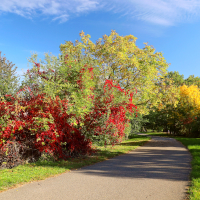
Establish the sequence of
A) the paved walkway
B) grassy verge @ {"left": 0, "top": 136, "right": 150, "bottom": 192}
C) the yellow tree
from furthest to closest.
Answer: the yellow tree, grassy verge @ {"left": 0, "top": 136, "right": 150, "bottom": 192}, the paved walkway

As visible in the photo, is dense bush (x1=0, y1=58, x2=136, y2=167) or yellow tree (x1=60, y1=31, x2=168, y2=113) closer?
dense bush (x1=0, y1=58, x2=136, y2=167)

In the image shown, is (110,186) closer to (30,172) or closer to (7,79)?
(30,172)

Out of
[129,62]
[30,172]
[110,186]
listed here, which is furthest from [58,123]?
[129,62]

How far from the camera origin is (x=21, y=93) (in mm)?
9852

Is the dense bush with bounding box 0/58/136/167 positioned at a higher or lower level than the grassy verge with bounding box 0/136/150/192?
higher

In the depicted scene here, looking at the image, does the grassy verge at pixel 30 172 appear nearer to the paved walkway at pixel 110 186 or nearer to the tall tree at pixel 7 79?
the paved walkway at pixel 110 186

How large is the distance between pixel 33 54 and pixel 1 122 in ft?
15.8

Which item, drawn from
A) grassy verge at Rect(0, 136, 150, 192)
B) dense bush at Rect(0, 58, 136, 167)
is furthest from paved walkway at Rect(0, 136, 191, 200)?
dense bush at Rect(0, 58, 136, 167)

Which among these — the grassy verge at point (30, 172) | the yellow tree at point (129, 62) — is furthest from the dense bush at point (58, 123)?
the yellow tree at point (129, 62)

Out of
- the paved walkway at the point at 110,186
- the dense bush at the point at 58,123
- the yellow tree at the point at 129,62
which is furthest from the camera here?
the yellow tree at the point at 129,62

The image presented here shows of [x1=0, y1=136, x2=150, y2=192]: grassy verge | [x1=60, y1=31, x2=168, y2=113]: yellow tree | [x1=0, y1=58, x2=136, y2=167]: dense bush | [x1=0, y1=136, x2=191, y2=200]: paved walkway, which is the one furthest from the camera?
[x1=60, y1=31, x2=168, y2=113]: yellow tree

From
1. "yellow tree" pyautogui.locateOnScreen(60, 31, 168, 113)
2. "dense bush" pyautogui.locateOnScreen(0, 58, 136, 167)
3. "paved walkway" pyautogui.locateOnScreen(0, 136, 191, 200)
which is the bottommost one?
"paved walkway" pyautogui.locateOnScreen(0, 136, 191, 200)

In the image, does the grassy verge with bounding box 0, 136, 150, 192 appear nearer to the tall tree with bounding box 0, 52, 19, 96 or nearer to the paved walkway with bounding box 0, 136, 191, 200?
the paved walkway with bounding box 0, 136, 191, 200

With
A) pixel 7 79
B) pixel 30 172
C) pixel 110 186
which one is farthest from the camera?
pixel 7 79
